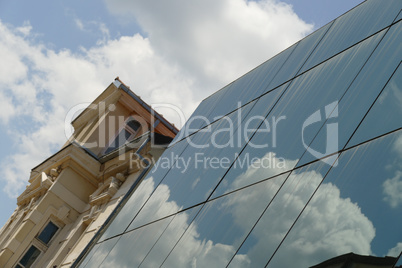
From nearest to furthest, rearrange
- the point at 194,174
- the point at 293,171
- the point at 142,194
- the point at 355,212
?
the point at 355,212 → the point at 293,171 → the point at 194,174 → the point at 142,194

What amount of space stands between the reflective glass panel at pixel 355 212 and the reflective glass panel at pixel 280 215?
24 cm

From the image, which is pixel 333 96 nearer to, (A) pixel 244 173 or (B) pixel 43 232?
(A) pixel 244 173

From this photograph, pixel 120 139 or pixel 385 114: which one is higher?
pixel 120 139

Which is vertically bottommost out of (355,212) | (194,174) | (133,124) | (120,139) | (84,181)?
(355,212)

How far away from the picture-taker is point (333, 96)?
11.0 m

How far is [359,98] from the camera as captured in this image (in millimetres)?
9922

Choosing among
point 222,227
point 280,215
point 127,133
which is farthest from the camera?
point 127,133

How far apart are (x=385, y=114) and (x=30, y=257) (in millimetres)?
17902

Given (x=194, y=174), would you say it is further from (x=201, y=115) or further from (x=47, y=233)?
(x=47, y=233)

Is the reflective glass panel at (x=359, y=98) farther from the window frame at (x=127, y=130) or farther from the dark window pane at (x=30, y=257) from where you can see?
the window frame at (x=127, y=130)

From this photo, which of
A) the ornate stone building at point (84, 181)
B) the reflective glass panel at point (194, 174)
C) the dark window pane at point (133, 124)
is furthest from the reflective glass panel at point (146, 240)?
the dark window pane at point (133, 124)

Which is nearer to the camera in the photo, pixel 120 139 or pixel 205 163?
pixel 205 163

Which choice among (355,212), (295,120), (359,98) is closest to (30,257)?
(295,120)

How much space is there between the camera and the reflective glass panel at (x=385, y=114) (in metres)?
8.66
